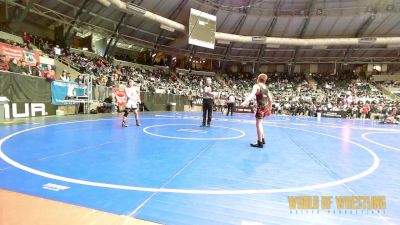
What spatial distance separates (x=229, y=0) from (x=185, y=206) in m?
33.6

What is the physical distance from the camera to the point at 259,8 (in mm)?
33594

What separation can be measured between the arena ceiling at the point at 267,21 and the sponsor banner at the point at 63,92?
42.6 feet

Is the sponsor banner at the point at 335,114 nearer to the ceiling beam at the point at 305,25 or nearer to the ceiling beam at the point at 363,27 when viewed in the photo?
the ceiling beam at the point at 305,25

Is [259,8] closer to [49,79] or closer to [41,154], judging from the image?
[49,79]

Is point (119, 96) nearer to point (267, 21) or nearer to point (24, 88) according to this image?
point (24, 88)

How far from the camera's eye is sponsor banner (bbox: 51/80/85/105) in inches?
551

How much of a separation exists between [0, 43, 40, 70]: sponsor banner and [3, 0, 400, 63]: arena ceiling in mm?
10456

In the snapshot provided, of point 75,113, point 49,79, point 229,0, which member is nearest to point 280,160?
point 49,79

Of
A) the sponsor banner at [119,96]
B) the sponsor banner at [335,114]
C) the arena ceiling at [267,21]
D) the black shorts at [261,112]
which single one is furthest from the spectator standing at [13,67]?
the sponsor banner at [335,114]

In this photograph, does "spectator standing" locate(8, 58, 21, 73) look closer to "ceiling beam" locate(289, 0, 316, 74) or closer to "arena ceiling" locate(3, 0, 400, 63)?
"arena ceiling" locate(3, 0, 400, 63)

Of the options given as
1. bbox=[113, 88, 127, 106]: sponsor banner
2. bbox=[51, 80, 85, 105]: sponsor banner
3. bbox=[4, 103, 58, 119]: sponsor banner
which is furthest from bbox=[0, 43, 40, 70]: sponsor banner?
bbox=[113, 88, 127, 106]: sponsor banner

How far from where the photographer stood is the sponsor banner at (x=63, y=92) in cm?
1401

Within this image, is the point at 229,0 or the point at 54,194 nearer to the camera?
the point at 54,194

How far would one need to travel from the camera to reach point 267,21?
114 feet
